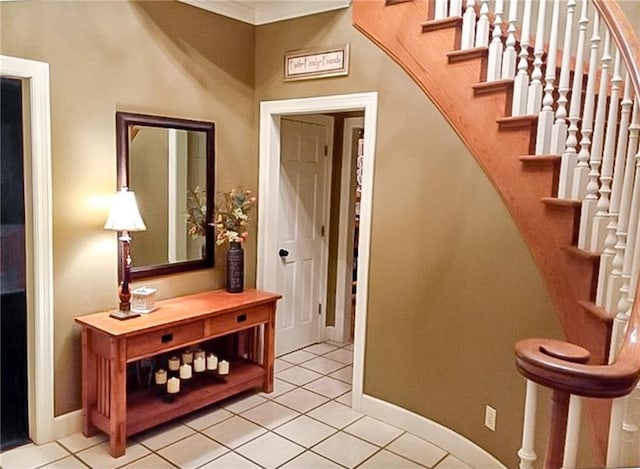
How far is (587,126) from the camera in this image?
214 centimetres

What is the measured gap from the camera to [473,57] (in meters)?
2.77

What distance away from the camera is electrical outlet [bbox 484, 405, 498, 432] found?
275cm

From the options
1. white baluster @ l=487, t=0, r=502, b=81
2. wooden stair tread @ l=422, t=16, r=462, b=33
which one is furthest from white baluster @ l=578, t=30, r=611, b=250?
wooden stair tread @ l=422, t=16, r=462, b=33

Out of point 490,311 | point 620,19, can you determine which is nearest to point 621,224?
point 620,19

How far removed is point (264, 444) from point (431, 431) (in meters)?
1.02

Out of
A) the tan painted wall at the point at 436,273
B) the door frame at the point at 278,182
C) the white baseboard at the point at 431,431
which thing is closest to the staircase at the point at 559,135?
the tan painted wall at the point at 436,273

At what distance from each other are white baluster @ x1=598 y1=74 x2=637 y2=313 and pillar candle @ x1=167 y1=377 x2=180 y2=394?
2.46 metres

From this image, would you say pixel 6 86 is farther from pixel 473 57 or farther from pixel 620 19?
pixel 620 19

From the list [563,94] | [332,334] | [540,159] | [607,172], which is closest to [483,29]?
[563,94]

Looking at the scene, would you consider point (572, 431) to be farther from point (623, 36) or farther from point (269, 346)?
point (269, 346)

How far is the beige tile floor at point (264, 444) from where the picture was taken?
2.84 m

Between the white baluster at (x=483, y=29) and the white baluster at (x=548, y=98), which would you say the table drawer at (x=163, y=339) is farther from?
the white baluster at (x=483, y=29)

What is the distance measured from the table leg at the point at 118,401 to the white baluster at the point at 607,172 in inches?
92.9

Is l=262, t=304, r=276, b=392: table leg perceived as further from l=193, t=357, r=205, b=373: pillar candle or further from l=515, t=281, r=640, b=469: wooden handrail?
l=515, t=281, r=640, b=469: wooden handrail
